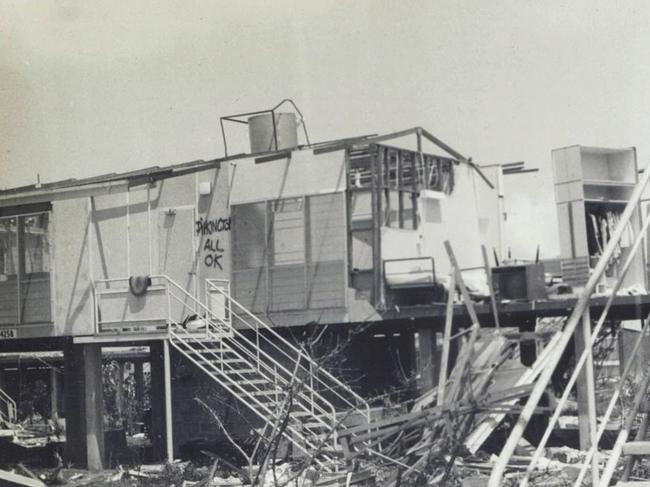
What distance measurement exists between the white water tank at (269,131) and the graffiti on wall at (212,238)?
5.67 feet

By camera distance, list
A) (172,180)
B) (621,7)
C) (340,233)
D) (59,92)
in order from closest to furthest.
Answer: (621,7)
(59,92)
(340,233)
(172,180)

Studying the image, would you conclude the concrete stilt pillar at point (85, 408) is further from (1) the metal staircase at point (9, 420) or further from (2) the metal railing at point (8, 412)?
(2) the metal railing at point (8, 412)

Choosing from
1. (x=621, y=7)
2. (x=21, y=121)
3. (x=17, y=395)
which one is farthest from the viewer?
(x=17, y=395)

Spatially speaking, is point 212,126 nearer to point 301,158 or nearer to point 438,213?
point 301,158

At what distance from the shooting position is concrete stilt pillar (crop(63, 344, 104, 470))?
1775 cm

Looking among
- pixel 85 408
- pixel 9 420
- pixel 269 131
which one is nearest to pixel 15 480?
pixel 85 408

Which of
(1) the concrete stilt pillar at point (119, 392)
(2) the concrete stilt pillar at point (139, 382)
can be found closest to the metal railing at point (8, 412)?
(1) the concrete stilt pillar at point (119, 392)

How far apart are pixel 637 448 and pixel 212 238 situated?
1326 centimetres

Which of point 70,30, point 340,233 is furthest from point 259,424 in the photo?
point 70,30

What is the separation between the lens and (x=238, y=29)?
13.1 meters

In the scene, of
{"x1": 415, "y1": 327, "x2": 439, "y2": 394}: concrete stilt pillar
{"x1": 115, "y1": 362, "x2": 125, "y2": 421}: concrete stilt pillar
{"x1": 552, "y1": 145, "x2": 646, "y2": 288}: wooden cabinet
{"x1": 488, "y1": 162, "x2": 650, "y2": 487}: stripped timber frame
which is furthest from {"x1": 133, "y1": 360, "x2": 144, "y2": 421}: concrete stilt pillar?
{"x1": 488, "y1": 162, "x2": 650, "y2": 487}: stripped timber frame

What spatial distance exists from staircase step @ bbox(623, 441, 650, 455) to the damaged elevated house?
8653 millimetres

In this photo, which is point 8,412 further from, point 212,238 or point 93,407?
point 212,238

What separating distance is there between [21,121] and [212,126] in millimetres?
7024
